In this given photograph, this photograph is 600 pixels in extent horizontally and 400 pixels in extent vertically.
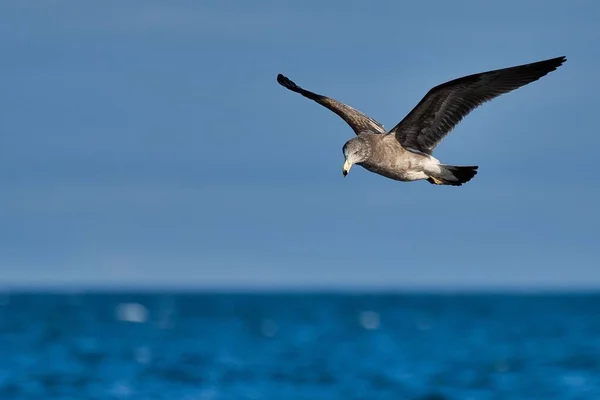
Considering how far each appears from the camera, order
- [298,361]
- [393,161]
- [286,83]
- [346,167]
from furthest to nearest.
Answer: [298,361], [286,83], [393,161], [346,167]

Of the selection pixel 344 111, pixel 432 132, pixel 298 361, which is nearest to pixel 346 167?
pixel 432 132

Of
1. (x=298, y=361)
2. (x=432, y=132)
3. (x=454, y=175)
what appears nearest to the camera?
(x=454, y=175)

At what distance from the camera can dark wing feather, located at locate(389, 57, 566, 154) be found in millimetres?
13836

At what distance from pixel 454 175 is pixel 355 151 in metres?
1.26

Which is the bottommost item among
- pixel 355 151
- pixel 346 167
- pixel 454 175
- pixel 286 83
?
pixel 346 167

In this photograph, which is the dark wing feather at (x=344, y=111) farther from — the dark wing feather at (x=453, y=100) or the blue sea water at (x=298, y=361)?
the blue sea water at (x=298, y=361)

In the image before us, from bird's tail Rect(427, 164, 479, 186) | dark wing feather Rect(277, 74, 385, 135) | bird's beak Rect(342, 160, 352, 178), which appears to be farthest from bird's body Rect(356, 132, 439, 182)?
dark wing feather Rect(277, 74, 385, 135)

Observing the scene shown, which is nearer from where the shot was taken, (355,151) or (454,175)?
(355,151)

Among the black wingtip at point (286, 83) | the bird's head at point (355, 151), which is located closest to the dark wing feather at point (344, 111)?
the black wingtip at point (286, 83)

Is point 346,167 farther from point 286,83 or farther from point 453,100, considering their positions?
point 286,83

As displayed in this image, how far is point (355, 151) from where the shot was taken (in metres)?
13.8

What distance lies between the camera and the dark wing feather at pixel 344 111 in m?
15.9

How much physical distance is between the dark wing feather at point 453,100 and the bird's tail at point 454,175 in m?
0.28

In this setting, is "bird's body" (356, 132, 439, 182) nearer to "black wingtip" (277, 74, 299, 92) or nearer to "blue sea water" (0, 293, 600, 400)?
"black wingtip" (277, 74, 299, 92)
